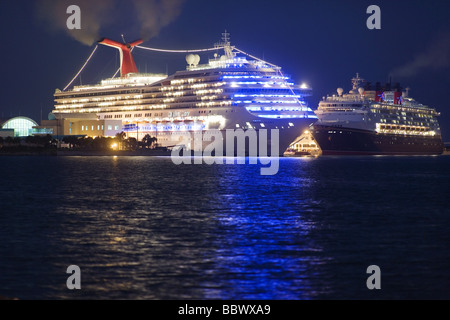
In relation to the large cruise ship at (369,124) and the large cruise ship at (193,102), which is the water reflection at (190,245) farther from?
the large cruise ship at (369,124)

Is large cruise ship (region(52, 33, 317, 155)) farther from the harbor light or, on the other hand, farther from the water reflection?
the water reflection

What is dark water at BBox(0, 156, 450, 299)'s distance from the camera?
658 inches

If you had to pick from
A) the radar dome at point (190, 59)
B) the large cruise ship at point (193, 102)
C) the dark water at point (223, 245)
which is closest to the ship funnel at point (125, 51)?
the large cruise ship at point (193, 102)

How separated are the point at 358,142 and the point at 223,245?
109644 mm

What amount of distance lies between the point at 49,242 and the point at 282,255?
821 cm

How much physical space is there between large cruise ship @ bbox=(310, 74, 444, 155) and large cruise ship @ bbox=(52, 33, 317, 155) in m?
21.9

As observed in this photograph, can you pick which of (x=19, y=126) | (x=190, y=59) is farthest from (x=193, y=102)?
(x=19, y=126)

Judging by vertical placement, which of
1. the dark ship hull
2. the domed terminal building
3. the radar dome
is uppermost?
the radar dome

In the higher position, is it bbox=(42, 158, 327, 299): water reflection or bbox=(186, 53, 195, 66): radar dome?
bbox=(186, 53, 195, 66): radar dome

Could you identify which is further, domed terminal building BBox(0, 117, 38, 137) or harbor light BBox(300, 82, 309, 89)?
domed terminal building BBox(0, 117, 38, 137)

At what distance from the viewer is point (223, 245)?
23.2 metres

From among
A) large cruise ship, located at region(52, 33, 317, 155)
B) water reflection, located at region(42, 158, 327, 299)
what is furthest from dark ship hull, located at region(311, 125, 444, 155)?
water reflection, located at region(42, 158, 327, 299)

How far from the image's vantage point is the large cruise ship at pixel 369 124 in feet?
424

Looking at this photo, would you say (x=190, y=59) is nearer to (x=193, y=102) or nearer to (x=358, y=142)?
(x=193, y=102)
